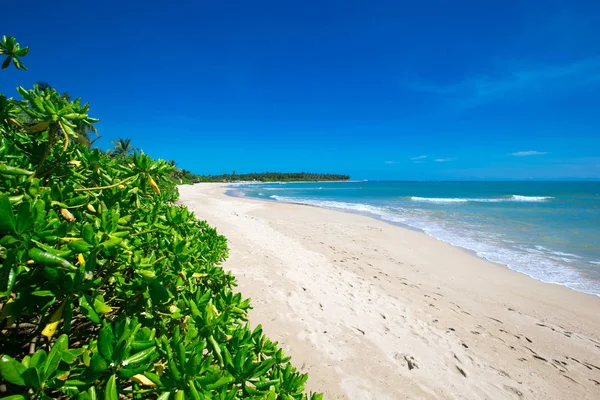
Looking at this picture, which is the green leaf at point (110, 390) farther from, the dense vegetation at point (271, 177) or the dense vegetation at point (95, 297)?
the dense vegetation at point (271, 177)

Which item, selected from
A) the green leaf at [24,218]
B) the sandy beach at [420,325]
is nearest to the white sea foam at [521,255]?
the sandy beach at [420,325]

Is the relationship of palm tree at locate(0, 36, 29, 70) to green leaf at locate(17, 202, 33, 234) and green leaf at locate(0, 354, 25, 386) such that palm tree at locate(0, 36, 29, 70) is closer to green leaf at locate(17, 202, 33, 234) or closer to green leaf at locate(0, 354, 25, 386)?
green leaf at locate(17, 202, 33, 234)

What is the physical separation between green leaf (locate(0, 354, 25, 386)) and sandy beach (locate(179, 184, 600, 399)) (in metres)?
2.47

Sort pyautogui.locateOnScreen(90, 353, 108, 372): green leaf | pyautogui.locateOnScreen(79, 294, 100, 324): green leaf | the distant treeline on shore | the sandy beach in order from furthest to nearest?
the distant treeline on shore → the sandy beach → pyautogui.locateOnScreen(79, 294, 100, 324): green leaf → pyautogui.locateOnScreen(90, 353, 108, 372): green leaf

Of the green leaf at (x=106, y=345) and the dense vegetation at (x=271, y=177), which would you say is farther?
the dense vegetation at (x=271, y=177)

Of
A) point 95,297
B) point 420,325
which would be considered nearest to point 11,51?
point 95,297

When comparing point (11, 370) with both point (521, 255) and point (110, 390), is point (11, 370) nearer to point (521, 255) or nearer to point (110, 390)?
point (110, 390)

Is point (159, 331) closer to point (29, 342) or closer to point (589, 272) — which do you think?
point (29, 342)

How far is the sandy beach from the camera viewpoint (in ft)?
9.44

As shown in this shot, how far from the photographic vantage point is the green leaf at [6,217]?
0.72 m

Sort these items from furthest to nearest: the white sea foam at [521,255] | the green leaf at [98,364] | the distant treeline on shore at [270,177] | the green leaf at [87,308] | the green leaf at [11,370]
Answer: the distant treeline on shore at [270,177] → the white sea foam at [521,255] → the green leaf at [87,308] → the green leaf at [98,364] → the green leaf at [11,370]

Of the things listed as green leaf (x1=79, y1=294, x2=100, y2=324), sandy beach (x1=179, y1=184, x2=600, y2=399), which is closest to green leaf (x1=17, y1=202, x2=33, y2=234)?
green leaf (x1=79, y1=294, x2=100, y2=324)

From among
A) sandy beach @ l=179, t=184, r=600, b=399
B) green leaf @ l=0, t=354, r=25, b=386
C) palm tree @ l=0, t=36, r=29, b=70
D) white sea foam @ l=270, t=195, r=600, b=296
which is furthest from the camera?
white sea foam @ l=270, t=195, r=600, b=296

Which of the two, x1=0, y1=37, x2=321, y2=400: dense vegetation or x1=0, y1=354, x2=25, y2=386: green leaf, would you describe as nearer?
x1=0, y1=354, x2=25, y2=386: green leaf
